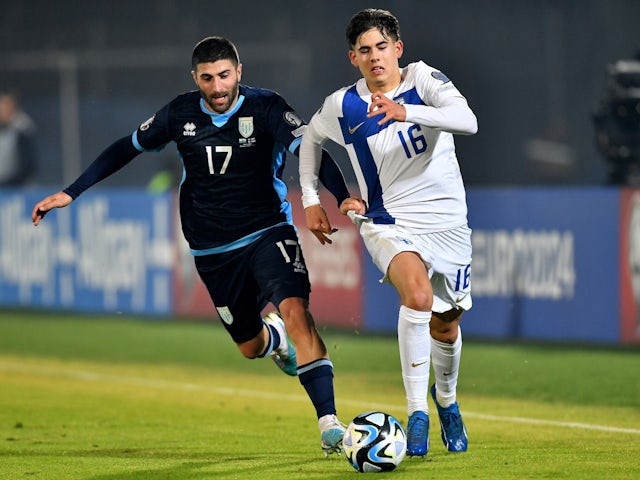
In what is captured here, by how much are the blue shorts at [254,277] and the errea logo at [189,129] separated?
25.4 inches

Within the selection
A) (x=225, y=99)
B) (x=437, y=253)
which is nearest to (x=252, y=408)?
(x=225, y=99)

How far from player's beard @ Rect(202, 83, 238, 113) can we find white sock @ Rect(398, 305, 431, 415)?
150 cm

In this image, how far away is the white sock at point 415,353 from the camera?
622cm

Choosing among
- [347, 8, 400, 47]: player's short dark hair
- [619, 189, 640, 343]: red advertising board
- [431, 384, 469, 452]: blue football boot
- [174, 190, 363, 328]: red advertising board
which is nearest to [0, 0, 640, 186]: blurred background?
[619, 189, 640, 343]: red advertising board

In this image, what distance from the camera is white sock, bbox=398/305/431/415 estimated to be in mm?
6219

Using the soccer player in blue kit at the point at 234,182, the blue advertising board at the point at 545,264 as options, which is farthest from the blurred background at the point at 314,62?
the soccer player in blue kit at the point at 234,182

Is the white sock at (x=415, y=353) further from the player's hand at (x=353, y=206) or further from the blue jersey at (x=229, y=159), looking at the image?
the blue jersey at (x=229, y=159)

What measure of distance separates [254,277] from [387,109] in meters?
1.59

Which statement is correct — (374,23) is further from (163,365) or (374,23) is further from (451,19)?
(451,19)

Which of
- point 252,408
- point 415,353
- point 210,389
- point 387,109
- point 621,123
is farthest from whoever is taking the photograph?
point 621,123

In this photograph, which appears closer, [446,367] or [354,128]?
[354,128]

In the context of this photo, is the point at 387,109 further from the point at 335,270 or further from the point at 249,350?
the point at 335,270

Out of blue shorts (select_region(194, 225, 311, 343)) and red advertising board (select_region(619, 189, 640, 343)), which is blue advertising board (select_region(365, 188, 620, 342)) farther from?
blue shorts (select_region(194, 225, 311, 343))

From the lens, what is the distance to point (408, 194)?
21.2 ft
